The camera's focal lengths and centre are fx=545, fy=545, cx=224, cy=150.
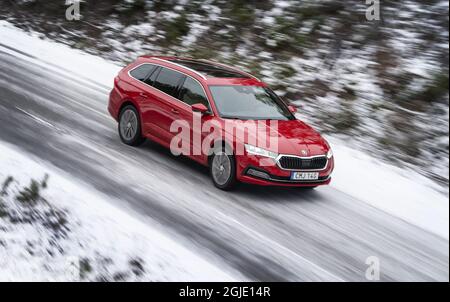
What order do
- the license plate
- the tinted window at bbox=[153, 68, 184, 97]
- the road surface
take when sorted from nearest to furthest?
1. the road surface
2. the license plate
3. the tinted window at bbox=[153, 68, 184, 97]

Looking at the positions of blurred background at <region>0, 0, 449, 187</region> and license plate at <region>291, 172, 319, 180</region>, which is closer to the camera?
license plate at <region>291, 172, 319, 180</region>

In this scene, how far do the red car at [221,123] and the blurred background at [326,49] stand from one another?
129 inches

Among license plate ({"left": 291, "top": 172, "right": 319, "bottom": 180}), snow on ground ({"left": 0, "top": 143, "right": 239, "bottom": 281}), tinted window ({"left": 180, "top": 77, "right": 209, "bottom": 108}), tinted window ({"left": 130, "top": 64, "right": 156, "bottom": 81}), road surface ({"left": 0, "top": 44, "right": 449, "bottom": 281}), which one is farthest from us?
tinted window ({"left": 130, "top": 64, "right": 156, "bottom": 81})

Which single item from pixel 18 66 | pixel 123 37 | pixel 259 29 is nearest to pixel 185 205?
pixel 18 66

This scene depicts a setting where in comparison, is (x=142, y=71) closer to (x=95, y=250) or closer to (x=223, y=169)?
(x=223, y=169)

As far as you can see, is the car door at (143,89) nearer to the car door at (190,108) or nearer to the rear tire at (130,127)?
the rear tire at (130,127)

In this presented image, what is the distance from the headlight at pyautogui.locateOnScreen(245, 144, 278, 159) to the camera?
8.00 m

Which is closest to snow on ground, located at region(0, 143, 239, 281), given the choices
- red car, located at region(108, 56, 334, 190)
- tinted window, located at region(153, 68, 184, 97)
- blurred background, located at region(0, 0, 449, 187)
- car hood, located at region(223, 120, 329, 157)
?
red car, located at region(108, 56, 334, 190)

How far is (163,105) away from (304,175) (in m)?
2.78

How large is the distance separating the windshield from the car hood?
25 cm

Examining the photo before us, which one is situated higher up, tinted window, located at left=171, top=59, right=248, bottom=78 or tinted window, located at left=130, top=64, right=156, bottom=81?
tinted window, located at left=171, top=59, right=248, bottom=78

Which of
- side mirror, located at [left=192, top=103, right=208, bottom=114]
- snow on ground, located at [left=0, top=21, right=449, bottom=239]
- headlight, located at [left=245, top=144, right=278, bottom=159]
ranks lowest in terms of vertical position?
snow on ground, located at [left=0, top=21, right=449, bottom=239]

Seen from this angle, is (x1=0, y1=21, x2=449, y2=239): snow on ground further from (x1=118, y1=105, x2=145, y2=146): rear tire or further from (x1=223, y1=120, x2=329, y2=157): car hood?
(x1=118, y1=105, x2=145, y2=146): rear tire
